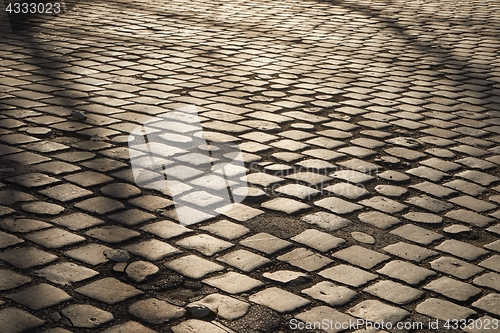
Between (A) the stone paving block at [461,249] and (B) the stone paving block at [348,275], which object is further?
(A) the stone paving block at [461,249]

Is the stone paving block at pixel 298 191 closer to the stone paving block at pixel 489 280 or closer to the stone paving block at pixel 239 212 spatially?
the stone paving block at pixel 239 212

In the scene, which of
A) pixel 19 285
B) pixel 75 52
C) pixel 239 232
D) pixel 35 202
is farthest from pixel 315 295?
pixel 75 52

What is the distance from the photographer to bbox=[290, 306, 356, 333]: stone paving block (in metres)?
2.72

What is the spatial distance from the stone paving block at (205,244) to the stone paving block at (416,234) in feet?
3.02

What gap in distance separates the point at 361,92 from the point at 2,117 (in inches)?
122

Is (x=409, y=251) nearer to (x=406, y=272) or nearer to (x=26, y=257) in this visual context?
(x=406, y=272)

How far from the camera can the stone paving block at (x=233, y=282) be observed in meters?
2.96

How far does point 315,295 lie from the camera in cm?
295

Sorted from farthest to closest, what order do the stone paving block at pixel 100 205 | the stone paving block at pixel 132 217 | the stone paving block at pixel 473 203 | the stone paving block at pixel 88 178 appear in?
1. the stone paving block at pixel 88 178
2. the stone paving block at pixel 473 203
3. the stone paving block at pixel 100 205
4. the stone paving block at pixel 132 217

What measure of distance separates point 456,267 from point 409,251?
9.6 inches

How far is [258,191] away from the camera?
3977mm

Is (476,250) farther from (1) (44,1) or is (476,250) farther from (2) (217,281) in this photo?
(1) (44,1)

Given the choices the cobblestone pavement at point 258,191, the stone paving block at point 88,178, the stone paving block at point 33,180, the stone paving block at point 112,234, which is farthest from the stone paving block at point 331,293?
the stone paving block at point 33,180
